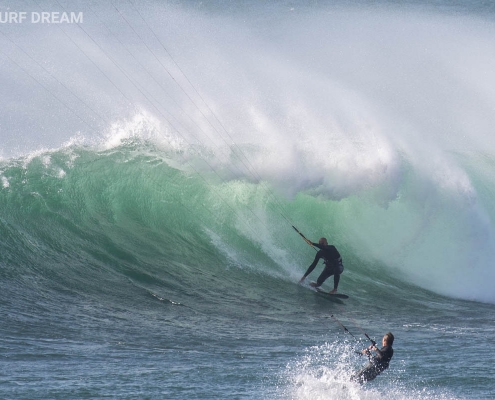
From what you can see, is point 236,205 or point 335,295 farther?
point 236,205

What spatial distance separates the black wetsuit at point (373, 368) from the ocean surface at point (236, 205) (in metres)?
0.17

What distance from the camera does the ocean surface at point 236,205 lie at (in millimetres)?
8148

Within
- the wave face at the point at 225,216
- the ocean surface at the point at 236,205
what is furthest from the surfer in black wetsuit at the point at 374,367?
the wave face at the point at 225,216

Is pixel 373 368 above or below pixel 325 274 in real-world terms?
below

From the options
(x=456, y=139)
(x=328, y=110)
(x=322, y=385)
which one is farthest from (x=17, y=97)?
(x=322, y=385)

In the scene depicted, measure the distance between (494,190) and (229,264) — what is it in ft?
29.7

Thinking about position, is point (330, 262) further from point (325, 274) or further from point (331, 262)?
point (325, 274)

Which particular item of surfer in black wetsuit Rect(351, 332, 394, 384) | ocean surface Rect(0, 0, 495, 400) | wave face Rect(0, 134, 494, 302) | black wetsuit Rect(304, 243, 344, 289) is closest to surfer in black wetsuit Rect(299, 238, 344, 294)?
black wetsuit Rect(304, 243, 344, 289)

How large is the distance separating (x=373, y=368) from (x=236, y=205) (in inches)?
309

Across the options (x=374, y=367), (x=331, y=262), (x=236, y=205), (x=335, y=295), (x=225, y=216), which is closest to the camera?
(x=374, y=367)

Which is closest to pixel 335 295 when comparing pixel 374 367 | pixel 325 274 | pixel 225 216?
pixel 325 274

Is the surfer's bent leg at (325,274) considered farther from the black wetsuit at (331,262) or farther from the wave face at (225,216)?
the wave face at (225,216)

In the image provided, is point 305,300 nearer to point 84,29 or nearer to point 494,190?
point 494,190

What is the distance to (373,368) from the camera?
7.65m
